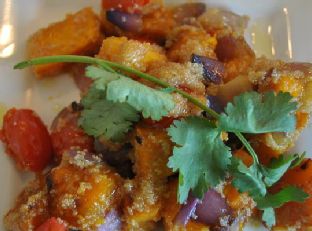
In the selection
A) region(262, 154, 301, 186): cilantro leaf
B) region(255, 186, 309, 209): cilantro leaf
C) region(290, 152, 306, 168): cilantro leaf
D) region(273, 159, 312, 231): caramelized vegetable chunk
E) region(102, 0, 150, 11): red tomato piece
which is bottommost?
region(273, 159, 312, 231): caramelized vegetable chunk

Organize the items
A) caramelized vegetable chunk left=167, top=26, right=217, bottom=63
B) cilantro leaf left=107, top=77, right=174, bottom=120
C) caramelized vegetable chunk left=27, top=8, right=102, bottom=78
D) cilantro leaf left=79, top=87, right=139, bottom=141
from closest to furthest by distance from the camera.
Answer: cilantro leaf left=107, top=77, right=174, bottom=120, cilantro leaf left=79, top=87, right=139, bottom=141, caramelized vegetable chunk left=167, top=26, right=217, bottom=63, caramelized vegetable chunk left=27, top=8, right=102, bottom=78

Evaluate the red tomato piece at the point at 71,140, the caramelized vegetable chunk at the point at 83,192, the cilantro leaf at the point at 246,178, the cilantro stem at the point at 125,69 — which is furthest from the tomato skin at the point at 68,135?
the cilantro leaf at the point at 246,178

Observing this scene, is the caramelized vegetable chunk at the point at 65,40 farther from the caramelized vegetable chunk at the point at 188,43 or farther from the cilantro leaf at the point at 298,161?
the cilantro leaf at the point at 298,161

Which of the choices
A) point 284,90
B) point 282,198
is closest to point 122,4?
point 284,90

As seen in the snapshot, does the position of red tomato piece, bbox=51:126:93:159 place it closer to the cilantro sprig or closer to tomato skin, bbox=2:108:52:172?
tomato skin, bbox=2:108:52:172

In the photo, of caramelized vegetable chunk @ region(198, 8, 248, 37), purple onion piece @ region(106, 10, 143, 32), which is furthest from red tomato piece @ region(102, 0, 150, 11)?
caramelized vegetable chunk @ region(198, 8, 248, 37)

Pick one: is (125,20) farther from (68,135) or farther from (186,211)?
(186,211)

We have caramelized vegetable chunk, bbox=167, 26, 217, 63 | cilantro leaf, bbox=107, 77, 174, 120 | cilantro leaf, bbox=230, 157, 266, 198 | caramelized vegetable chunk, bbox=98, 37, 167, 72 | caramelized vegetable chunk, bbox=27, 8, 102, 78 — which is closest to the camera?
cilantro leaf, bbox=107, 77, 174, 120
